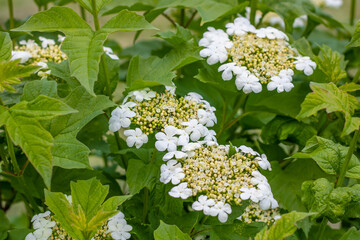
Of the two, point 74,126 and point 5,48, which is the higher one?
point 5,48

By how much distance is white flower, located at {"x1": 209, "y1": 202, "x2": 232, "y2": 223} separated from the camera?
0.91 m

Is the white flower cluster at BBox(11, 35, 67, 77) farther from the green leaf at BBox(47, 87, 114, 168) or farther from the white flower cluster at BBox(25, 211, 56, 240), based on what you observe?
the white flower cluster at BBox(25, 211, 56, 240)

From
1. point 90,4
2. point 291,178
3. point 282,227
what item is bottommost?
point 291,178

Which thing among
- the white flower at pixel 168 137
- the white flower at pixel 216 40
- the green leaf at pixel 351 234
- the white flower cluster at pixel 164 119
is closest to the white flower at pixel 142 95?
the white flower cluster at pixel 164 119

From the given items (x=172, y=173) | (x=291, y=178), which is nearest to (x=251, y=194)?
(x=172, y=173)

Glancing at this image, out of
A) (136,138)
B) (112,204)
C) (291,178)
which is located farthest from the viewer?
(291,178)

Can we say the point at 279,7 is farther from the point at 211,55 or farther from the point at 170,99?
the point at 170,99

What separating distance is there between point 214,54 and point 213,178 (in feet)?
1.13

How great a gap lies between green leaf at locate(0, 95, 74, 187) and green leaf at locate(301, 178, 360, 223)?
516 millimetres

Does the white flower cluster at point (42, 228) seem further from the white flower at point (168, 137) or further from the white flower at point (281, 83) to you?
the white flower at point (281, 83)

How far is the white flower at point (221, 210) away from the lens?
3.00 ft

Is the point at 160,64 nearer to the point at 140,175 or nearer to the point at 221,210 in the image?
the point at 140,175

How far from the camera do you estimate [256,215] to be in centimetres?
106

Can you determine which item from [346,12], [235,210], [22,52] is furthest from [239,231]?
[346,12]
